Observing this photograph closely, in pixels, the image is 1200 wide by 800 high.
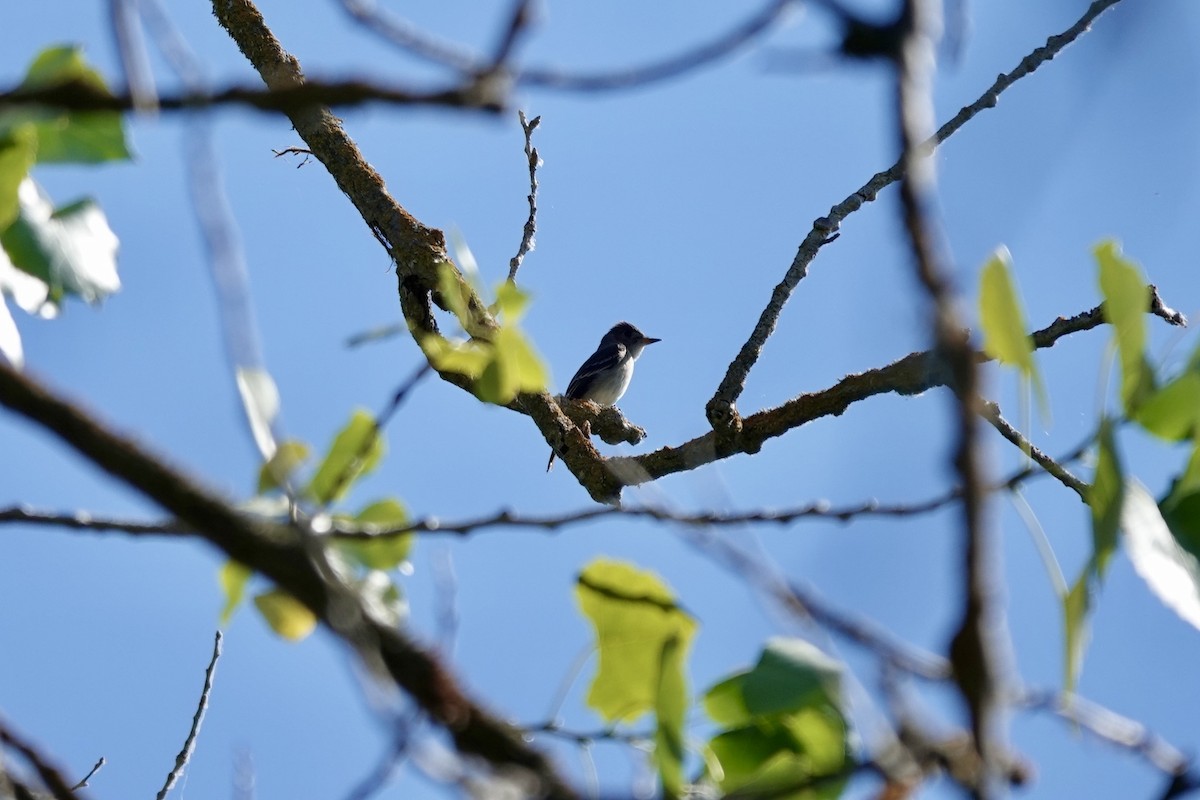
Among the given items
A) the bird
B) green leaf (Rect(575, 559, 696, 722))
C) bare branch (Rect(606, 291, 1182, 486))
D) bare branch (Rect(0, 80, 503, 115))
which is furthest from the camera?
the bird

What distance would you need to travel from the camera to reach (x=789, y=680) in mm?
1126

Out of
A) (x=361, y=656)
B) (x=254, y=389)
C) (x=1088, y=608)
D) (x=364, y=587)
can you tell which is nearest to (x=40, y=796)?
(x=364, y=587)

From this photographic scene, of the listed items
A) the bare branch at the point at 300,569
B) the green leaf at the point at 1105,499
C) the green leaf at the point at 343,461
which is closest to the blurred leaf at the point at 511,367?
the green leaf at the point at 343,461

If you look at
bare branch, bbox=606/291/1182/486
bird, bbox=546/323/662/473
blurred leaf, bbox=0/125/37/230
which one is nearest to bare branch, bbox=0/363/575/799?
blurred leaf, bbox=0/125/37/230

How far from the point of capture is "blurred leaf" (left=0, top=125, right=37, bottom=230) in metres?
1.31

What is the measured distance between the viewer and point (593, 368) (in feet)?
42.9

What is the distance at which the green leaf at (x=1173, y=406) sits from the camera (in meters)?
1.11

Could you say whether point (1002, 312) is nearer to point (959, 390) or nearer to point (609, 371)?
point (959, 390)

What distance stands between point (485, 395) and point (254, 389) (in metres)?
0.21

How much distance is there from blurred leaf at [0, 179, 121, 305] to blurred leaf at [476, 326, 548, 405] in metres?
0.63

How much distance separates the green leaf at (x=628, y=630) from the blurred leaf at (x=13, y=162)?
28.7 inches

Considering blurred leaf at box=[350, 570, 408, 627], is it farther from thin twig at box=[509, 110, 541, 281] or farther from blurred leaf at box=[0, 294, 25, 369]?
thin twig at box=[509, 110, 541, 281]

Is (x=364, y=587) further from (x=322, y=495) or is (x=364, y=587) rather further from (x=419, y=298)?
(x=419, y=298)

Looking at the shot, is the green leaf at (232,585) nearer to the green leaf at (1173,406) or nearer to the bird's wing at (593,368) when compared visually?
the green leaf at (1173,406)
